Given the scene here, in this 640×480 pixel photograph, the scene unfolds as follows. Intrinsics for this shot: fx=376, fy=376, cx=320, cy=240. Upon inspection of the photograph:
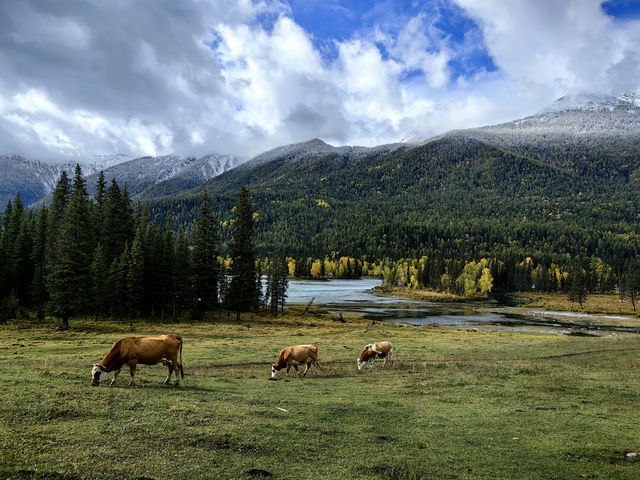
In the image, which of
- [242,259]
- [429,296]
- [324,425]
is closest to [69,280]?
[242,259]

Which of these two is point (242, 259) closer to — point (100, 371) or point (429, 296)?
point (100, 371)

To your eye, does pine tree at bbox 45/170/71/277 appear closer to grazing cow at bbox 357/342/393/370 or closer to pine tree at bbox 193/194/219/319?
A: pine tree at bbox 193/194/219/319

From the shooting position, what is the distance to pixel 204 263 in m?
71.9

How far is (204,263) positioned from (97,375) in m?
57.3

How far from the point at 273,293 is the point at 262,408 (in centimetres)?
7268

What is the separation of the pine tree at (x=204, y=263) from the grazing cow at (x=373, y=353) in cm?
4983

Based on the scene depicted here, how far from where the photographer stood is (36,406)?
1155 centimetres

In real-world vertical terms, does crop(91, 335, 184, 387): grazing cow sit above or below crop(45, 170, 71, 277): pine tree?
below

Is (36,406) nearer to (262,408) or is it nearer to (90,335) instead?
(262,408)

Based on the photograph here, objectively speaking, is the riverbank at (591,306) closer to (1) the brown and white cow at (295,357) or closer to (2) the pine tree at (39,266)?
(1) the brown and white cow at (295,357)

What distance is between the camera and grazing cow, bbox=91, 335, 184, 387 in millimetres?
16266

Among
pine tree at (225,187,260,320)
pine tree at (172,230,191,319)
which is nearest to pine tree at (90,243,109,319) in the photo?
pine tree at (172,230,191,319)

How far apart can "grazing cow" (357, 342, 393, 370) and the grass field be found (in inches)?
98.2

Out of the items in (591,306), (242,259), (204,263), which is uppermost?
(242,259)
